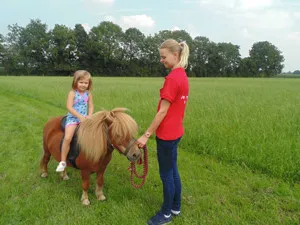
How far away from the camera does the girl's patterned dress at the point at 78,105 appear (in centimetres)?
380

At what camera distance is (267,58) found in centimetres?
7919

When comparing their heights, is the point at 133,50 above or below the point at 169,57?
above

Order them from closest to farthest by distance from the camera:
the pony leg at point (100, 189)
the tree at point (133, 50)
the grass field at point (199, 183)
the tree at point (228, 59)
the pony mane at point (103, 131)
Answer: the pony mane at point (103, 131), the grass field at point (199, 183), the pony leg at point (100, 189), the tree at point (133, 50), the tree at point (228, 59)

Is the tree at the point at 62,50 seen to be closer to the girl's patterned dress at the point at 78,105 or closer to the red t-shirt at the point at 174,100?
the girl's patterned dress at the point at 78,105

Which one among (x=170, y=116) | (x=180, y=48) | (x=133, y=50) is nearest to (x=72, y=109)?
(x=170, y=116)

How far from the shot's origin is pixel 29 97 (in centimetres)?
1448

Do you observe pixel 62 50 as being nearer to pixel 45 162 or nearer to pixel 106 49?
pixel 106 49

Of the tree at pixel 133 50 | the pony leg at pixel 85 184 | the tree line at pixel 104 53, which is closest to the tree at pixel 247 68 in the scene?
the tree line at pixel 104 53

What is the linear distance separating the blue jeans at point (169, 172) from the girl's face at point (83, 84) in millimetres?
1529

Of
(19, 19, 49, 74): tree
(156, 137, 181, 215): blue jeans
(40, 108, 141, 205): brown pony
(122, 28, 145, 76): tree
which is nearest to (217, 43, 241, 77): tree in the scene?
(122, 28, 145, 76): tree

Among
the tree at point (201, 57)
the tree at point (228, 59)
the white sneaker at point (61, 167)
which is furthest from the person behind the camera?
the tree at point (228, 59)

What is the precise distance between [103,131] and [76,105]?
Result: 0.87 meters

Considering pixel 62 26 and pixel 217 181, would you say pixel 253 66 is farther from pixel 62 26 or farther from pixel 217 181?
pixel 217 181

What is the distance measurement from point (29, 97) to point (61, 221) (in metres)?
13.0
